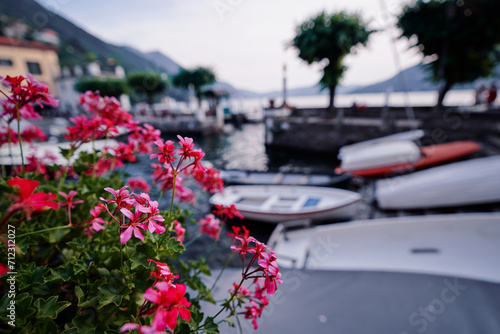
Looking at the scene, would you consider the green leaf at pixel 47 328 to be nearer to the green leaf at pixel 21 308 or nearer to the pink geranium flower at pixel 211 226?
the green leaf at pixel 21 308

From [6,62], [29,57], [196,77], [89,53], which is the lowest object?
[196,77]

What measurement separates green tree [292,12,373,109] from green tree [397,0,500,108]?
2.76 m

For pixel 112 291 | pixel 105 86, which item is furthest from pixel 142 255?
pixel 105 86

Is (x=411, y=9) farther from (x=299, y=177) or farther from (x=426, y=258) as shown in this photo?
(x=426, y=258)

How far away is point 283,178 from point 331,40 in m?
12.9

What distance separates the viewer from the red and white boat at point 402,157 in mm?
7613

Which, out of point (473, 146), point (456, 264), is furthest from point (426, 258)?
point (473, 146)

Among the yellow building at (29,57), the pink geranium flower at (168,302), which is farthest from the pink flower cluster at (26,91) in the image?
the yellow building at (29,57)

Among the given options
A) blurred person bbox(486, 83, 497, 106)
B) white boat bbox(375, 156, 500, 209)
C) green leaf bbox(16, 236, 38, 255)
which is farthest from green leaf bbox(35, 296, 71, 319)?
blurred person bbox(486, 83, 497, 106)

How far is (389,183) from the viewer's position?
623 cm

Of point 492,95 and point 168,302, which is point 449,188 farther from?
point 492,95

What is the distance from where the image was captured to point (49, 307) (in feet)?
2.32

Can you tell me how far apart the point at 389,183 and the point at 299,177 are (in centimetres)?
288

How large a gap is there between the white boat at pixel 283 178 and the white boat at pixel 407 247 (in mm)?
3599
